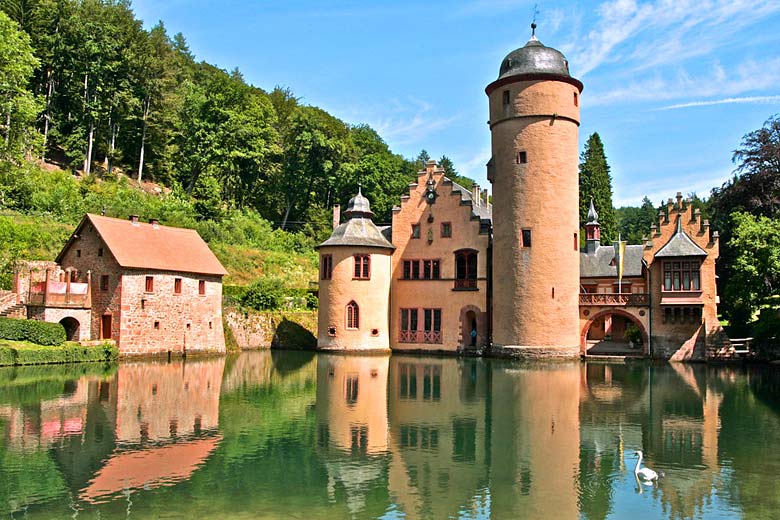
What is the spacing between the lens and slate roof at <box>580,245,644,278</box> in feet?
124

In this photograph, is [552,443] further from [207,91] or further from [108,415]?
[207,91]

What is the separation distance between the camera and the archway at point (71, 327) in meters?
30.8

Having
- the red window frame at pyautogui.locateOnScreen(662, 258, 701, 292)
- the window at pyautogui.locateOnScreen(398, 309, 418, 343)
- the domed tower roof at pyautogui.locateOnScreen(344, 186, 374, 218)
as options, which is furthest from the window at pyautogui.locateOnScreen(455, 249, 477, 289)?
the red window frame at pyautogui.locateOnScreen(662, 258, 701, 292)

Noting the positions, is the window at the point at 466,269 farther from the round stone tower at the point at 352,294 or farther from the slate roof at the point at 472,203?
the round stone tower at the point at 352,294

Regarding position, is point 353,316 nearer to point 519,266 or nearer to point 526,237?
point 519,266

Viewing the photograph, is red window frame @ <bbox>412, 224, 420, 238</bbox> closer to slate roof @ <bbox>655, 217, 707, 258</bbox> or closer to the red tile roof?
the red tile roof

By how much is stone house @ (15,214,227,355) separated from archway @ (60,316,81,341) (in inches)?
→ 1.9

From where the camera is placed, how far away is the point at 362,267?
36.8m

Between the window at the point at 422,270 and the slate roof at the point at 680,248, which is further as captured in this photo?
the window at the point at 422,270

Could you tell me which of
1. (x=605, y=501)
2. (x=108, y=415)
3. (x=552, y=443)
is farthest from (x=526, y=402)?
(x=108, y=415)

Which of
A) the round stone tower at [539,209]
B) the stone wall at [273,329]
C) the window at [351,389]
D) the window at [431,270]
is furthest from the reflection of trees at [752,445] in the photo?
the stone wall at [273,329]

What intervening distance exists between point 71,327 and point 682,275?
30.8 meters

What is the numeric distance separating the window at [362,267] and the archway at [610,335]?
12198mm


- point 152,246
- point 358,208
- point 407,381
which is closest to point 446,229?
point 358,208
